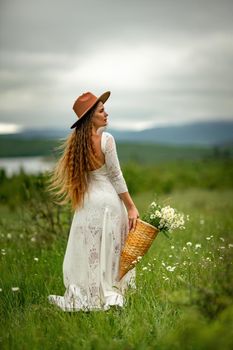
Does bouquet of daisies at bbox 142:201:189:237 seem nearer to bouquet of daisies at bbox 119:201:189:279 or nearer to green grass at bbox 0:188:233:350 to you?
bouquet of daisies at bbox 119:201:189:279

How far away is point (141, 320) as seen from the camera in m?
5.30

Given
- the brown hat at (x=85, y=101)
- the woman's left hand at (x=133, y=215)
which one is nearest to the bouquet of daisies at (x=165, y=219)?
→ the woman's left hand at (x=133, y=215)

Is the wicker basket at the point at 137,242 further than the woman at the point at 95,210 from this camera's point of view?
No

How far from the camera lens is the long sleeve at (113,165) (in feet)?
20.6

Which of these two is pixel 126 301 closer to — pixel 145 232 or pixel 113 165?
pixel 145 232

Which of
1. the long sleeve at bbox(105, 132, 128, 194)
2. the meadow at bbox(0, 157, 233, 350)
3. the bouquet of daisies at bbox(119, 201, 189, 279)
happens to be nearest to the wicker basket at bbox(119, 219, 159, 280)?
the bouquet of daisies at bbox(119, 201, 189, 279)

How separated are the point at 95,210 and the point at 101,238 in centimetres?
28

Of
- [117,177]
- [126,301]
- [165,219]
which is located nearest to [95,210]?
[117,177]

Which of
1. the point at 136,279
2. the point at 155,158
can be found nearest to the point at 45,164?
the point at 136,279

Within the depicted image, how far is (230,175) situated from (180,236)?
44.9m

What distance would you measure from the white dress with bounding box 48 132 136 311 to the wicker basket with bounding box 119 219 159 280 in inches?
6.5

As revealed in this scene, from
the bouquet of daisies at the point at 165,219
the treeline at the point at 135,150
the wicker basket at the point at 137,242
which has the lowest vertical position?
the wicker basket at the point at 137,242

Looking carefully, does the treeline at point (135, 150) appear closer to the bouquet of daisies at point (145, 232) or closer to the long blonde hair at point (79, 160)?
the long blonde hair at point (79, 160)

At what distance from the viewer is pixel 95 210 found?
636 cm
